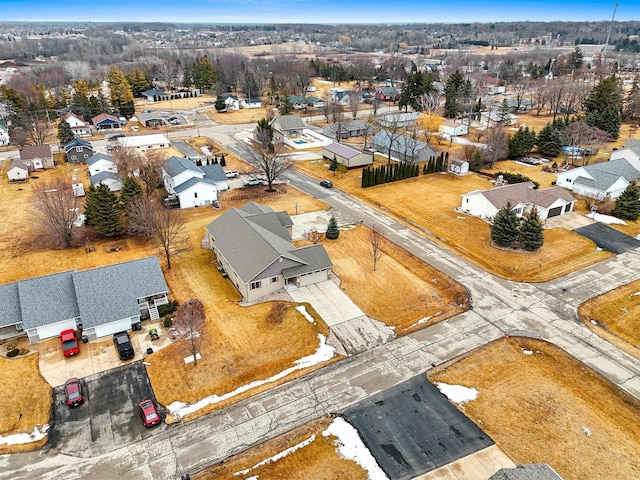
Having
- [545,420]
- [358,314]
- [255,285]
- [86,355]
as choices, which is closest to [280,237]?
[255,285]

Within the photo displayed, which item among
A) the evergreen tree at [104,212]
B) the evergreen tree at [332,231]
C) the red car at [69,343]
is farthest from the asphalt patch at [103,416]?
the evergreen tree at [332,231]

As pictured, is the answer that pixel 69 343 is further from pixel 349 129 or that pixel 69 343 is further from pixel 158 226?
pixel 349 129

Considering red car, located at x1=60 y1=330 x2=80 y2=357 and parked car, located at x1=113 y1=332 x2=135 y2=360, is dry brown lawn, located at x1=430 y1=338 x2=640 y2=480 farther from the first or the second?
red car, located at x1=60 y1=330 x2=80 y2=357

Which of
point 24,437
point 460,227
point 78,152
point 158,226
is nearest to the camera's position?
point 24,437

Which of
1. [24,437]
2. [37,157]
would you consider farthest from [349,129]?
[24,437]

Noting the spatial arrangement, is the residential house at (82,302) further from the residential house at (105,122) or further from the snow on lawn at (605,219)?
the residential house at (105,122)

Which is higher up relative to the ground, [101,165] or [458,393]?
[101,165]

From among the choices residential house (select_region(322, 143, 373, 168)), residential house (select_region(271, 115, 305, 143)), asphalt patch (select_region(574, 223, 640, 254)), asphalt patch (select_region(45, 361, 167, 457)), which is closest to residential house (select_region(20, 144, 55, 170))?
residential house (select_region(271, 115, 305, 143))
